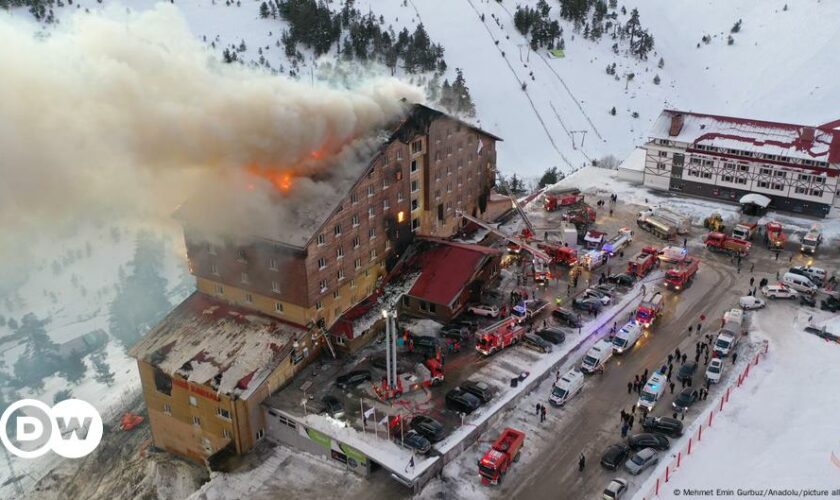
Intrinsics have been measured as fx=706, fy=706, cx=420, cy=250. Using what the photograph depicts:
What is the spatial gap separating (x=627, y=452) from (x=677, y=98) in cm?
10773

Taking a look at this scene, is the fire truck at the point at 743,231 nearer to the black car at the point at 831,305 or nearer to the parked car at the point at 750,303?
the black car at the point at 831,305

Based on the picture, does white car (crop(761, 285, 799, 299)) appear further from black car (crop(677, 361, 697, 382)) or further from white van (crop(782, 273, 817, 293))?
black car (crop(677, 361, 697, 382))

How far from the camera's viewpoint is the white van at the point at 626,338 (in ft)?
156

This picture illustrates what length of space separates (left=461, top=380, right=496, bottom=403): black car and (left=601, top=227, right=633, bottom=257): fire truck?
2299cm

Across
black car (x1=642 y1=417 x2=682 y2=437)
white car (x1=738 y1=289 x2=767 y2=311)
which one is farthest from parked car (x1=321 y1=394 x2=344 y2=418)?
white car (x1=738 y1=289 x2=767 y2=311)

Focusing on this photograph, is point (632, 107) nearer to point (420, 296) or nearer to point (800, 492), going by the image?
point (420, 296)

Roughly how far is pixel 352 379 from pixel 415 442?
24.5 feet

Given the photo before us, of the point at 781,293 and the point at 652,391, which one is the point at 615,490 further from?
the point at 781,293

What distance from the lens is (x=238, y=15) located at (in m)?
140

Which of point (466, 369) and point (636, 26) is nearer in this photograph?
point (466, 369)

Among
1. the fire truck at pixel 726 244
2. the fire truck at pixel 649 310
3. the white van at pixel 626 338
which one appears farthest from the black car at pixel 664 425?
the fire truck at pixel 726 244

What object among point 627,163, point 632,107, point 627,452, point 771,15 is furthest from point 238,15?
point 627,452

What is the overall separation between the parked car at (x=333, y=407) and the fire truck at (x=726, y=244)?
127 ft

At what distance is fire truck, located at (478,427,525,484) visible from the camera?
36.4m
